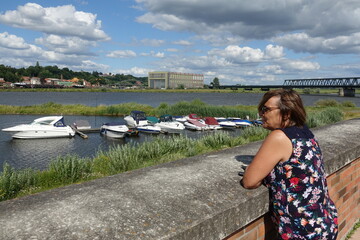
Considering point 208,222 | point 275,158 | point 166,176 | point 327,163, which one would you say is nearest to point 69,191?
point 166,176

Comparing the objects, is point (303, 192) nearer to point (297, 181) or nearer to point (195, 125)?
point (297, 181)

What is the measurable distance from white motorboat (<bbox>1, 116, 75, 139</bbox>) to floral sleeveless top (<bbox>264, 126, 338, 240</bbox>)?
25655 millimetres

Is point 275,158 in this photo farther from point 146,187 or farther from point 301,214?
point 146,187

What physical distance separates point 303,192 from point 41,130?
86.5 feet

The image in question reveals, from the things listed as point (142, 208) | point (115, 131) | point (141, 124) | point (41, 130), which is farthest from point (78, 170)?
point (141, 124)

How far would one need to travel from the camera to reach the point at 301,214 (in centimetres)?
207

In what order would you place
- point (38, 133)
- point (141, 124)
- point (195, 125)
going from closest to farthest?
1. point (38, 133)
2. point (141, 124)
3. point (195, 125)

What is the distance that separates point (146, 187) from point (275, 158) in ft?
3.73

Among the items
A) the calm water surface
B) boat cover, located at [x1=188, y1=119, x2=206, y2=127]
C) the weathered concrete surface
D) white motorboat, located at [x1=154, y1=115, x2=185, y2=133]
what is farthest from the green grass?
the calm water surface

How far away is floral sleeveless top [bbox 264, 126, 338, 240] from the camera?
6.76 ft

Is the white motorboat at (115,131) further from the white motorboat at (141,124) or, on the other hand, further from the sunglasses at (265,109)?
the sunglasses at (265,109)

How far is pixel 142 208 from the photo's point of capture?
2053 mm

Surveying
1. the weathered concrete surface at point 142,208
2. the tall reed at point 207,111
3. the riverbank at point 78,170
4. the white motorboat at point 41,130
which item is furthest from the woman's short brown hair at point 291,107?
the tall reed at point 207,111

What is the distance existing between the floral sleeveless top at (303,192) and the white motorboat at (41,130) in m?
25.7
